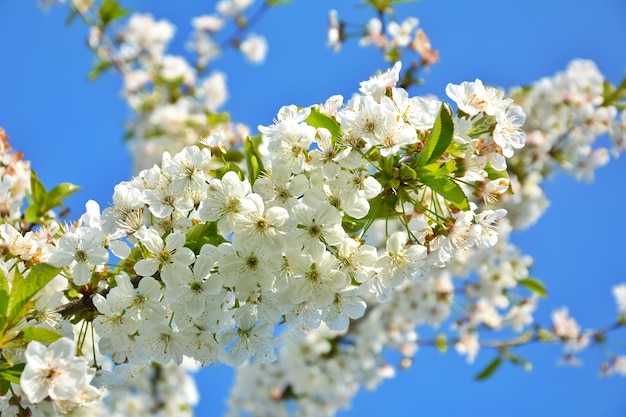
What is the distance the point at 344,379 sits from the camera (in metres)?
6.36

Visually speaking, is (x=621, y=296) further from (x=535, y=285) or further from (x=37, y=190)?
(x=37, y=190)

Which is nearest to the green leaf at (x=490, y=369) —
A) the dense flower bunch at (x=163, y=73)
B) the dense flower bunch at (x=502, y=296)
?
the dense flower bunch at (x=502, y=296)

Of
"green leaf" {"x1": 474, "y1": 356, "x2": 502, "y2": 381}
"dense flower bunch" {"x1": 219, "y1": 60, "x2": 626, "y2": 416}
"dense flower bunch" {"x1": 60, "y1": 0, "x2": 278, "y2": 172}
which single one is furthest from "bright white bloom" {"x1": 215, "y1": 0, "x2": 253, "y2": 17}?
"green leaf" {"x1": 474, "y1": 356, "x2": 502, "y2": 381}

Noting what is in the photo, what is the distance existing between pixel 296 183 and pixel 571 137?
4220mm

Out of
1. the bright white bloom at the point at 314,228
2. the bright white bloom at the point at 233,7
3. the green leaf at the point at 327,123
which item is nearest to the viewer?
the bright white bloom at the point at 314,228

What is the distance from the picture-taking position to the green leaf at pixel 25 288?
1.58 metres

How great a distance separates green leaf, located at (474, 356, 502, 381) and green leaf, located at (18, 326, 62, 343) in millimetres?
4277

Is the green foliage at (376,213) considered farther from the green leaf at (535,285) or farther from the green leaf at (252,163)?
the green leaf at (535,285)

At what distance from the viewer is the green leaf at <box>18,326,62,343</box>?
1.55 m

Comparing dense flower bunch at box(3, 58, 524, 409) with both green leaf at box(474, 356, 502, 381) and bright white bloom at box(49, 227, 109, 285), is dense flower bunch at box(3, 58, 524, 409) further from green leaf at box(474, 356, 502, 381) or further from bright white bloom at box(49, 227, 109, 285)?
green leaf at box(474, 356, 502, 381)

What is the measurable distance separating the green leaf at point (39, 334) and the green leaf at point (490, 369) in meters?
4.28

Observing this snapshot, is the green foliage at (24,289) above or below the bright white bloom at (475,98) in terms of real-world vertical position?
below

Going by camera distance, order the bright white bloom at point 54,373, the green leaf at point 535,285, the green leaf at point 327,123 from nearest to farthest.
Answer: the bright white bloom at point 54,373 → the green leaf at point 327,123 → the green leaf at point 535,285

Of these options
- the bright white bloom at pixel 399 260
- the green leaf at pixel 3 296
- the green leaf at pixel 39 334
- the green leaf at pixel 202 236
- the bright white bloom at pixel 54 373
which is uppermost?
the green leaf at pixel 202 236
